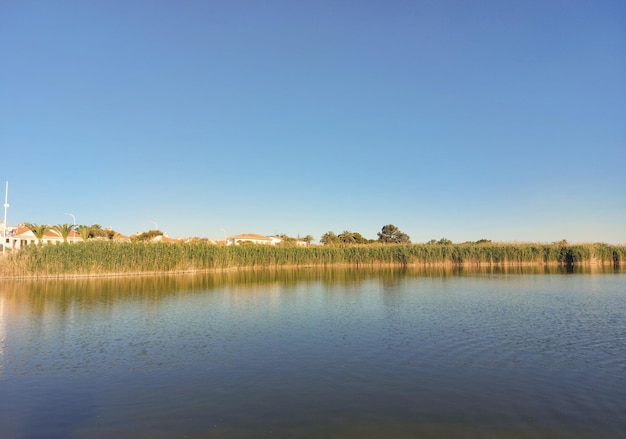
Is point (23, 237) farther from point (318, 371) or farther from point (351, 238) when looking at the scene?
point (318, 371)

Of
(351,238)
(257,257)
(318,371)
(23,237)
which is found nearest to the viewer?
(318,371)

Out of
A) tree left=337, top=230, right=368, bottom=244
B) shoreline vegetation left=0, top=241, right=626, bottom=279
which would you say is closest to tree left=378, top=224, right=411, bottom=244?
tree left=337, top=230, right=368, bottom=244

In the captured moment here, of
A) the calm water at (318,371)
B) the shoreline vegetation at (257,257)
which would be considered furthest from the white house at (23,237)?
the calm water at (318,371)

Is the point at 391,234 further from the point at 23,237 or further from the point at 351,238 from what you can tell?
the point at 23,237

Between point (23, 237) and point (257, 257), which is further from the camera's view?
point (23, 237)

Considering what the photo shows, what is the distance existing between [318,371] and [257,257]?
39799 mm

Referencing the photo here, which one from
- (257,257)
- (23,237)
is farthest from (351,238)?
(23,237)

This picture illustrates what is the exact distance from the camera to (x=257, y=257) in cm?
4862

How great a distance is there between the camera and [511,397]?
774 cm

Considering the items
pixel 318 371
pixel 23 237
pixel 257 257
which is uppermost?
pixel 23 237

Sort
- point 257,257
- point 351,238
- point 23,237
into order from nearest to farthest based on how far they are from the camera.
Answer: point 257,257 < point 23,237 < point 351,238

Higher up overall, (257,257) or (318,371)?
(257,257)

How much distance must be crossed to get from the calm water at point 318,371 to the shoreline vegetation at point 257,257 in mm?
18181

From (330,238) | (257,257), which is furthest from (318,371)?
(330,238)
